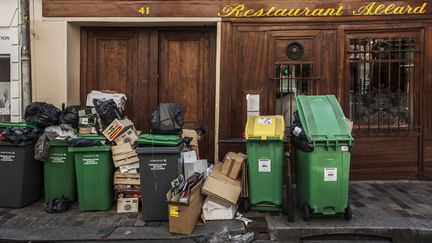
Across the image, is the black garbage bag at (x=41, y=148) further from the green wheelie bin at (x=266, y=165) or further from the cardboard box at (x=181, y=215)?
the green wheelie bin at (x=266, y=165)

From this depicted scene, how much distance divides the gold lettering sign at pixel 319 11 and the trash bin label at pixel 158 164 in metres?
2.91

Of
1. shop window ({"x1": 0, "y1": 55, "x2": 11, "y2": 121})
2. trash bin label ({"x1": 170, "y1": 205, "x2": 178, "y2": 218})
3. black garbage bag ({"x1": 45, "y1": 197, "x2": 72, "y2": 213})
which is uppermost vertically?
shop window ({"x1": 0, "y1": 55, "x2": 11, "y2": 121})

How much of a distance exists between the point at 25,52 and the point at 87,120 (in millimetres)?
1856

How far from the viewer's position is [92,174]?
18.8 ft

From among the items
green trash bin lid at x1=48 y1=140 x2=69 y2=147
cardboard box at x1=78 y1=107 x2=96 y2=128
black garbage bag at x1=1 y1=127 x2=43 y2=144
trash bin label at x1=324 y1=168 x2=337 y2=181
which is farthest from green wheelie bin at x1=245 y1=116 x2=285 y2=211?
black garbage bag at x1=1 y1=127 x2=43 y2=144

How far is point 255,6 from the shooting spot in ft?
22.9

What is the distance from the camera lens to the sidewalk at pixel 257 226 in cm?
489

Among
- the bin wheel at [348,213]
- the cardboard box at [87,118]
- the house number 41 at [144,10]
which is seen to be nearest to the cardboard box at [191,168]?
the cardboard box at [87,118]

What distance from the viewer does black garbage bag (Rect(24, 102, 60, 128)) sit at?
618cm

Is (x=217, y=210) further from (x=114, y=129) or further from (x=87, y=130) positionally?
(x=87, y=130)

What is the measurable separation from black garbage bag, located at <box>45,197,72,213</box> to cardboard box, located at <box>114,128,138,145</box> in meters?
1.11

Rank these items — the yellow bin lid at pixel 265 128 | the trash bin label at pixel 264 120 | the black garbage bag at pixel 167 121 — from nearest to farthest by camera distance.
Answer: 1. the yellow bin lid at pixel 265 128
2. the trash bin label at pixel 264 120
3. the black garbage bag at pixel 167 121

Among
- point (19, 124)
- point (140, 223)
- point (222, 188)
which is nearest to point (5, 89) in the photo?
point (19, 124)

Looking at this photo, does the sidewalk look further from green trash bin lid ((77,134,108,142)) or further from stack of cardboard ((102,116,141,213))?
green trash bin lid ((77,134,108,142))
